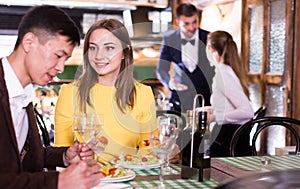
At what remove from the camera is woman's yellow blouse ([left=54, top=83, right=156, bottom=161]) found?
2332 millimetres

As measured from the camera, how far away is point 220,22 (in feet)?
18.7

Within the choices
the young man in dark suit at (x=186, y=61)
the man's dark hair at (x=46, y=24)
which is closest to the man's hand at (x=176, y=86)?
the young man in dark suit at (x=186, y=61)

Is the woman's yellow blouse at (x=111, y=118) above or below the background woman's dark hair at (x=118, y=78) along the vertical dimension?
below

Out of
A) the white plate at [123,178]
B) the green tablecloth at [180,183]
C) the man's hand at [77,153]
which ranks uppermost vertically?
the man's hand at [77,153]

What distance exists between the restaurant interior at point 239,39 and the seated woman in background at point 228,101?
0.21 m

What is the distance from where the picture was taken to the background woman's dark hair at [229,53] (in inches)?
148

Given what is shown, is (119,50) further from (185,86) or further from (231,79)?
(185,86)

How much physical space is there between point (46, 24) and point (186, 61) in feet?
12.1

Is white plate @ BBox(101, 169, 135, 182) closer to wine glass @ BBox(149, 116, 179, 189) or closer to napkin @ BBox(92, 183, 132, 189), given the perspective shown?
napkin @ BBox(92, 183, 132, 189)

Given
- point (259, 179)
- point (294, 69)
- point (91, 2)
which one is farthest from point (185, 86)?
point (259, 179)

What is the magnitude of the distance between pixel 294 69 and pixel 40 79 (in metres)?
3.36

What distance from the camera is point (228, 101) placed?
12.0ft

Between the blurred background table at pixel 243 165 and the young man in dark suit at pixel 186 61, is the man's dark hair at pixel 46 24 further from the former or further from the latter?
the young man in dark suit at pixel 186 61

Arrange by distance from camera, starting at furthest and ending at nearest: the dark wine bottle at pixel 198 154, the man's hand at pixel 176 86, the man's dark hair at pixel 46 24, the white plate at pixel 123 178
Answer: the man's hand at pixel 176 86 < the dark wine bottle at pixel 198 154 < the white plate at pixel 123 178 < the man's dark hair at pixel 46 24
